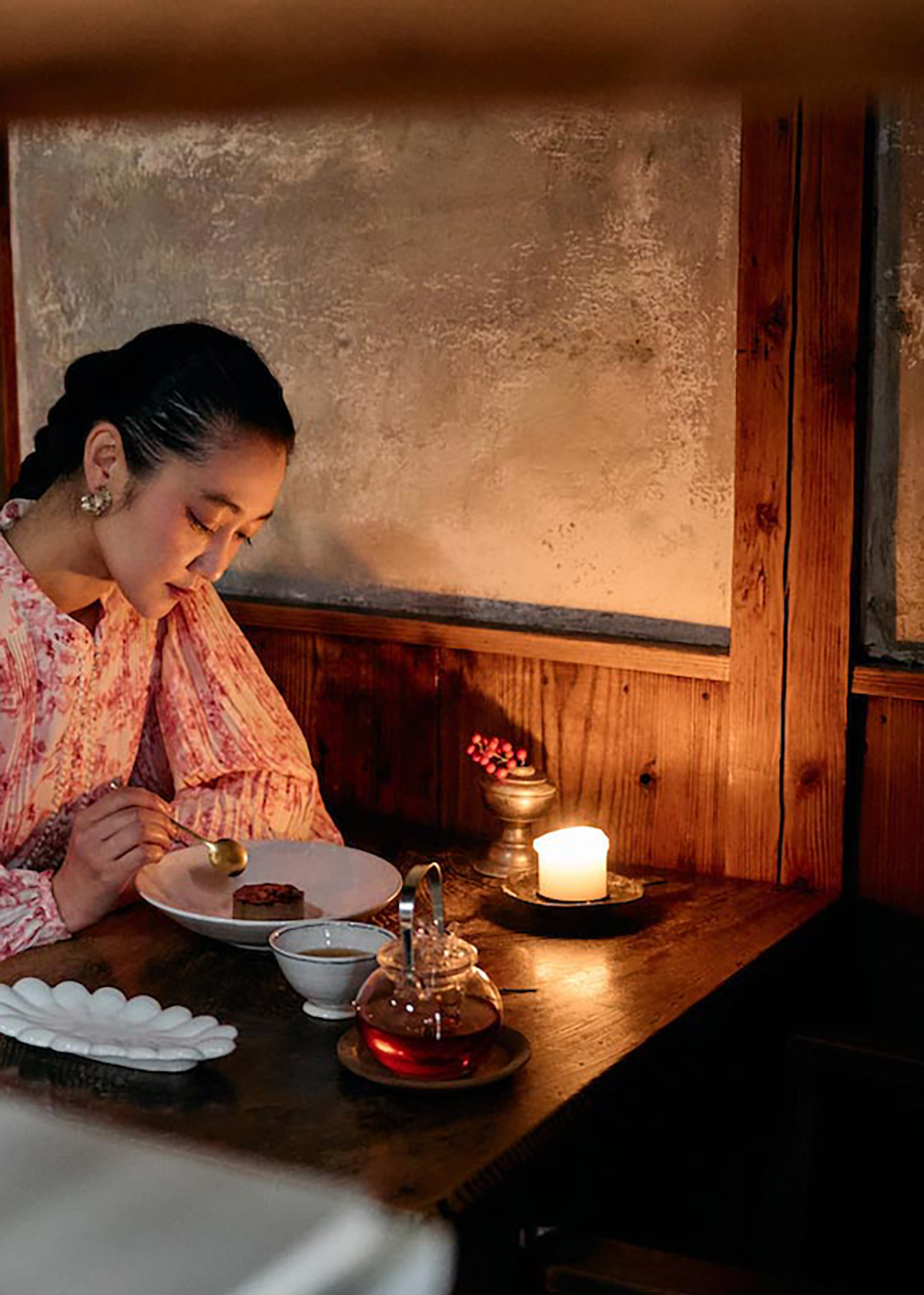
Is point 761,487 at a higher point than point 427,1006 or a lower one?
higher

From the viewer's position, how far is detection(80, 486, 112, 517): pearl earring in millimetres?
2010

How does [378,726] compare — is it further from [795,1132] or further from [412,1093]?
[412,1093]

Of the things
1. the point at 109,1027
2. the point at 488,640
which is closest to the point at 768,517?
the point at 488,640

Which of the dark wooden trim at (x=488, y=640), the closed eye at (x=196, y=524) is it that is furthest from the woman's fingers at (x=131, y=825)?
the dark wooden trim at (x=488, y=640)

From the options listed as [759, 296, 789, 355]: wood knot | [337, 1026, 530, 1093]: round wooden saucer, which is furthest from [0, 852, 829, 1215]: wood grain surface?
[759, 296, 789, 355]: wood knot

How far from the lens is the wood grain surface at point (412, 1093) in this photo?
1.40 m

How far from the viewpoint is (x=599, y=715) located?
7.44 feet

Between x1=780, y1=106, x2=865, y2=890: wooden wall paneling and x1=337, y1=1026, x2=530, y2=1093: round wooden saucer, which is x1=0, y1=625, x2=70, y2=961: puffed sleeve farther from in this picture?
x1=780, y1=106, x2=865, y2=890: wooden wall paneling

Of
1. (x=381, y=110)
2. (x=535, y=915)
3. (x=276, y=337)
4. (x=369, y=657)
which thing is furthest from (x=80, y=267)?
(x=535, y=915)

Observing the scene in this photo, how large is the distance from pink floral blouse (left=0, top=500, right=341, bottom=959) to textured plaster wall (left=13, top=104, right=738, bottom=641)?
0.97 ft

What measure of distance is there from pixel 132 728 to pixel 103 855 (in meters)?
0.39

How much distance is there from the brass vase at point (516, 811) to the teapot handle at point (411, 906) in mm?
610

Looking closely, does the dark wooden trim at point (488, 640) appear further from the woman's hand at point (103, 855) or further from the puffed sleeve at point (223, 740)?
the woman's hand at point (103, 855)

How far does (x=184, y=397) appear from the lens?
1.97 m
